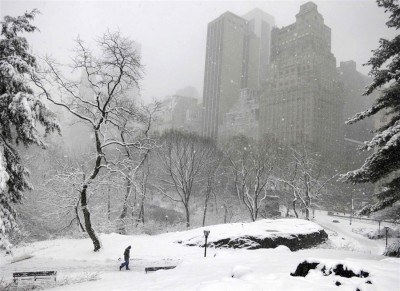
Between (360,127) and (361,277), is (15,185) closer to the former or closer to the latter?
(361,277)

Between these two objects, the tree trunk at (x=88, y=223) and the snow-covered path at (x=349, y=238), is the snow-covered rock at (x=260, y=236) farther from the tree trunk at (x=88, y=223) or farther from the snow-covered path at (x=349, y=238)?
the snow-covered path at (x=349, y=238)

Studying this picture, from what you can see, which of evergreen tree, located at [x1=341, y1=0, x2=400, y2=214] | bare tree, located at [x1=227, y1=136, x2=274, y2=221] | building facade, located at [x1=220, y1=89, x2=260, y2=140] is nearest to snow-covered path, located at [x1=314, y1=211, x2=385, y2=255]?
bare tree, located at [x1=227, y1=136, x2=274, y2=221]

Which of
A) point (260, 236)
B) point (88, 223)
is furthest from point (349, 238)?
point (88, 223)

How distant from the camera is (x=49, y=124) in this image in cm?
1313

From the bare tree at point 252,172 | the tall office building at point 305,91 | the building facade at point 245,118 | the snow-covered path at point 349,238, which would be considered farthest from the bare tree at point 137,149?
the building facade at point 245,118

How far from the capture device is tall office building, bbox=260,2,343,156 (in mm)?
125812

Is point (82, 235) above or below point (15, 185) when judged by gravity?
below

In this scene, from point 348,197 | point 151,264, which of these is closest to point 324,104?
point 348,197

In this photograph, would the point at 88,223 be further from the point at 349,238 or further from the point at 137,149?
the point at 349,238

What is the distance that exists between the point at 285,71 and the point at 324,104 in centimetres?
2348

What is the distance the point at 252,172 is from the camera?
4906cm

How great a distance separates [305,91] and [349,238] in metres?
100

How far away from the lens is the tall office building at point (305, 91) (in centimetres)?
12581

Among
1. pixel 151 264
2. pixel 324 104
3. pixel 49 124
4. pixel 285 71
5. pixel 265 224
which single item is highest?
pixel 285 71
